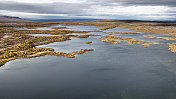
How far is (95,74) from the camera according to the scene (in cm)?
1923

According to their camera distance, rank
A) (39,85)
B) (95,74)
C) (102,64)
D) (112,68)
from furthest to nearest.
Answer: (102,64) < (112,68) < (95,74) < (39,85)

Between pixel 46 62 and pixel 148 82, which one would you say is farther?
pixel 46 62

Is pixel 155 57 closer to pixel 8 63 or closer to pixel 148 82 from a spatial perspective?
pixel 148 82

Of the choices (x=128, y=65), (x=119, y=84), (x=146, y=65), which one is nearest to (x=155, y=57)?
(x=146, y=65)

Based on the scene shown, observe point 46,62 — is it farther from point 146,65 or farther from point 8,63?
point 146,65

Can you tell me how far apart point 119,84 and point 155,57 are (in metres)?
13.8

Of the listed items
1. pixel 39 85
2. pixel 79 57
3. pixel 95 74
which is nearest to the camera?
pixel 39 85

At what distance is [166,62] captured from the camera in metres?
24.0

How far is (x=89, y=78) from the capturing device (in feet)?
59.4

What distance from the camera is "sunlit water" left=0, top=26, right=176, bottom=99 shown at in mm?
14547

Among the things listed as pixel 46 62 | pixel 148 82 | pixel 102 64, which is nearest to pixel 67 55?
pixel 46 62

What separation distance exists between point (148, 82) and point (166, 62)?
9269mm

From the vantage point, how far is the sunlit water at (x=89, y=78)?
1455 cm

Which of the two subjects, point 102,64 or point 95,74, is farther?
point 102,64
